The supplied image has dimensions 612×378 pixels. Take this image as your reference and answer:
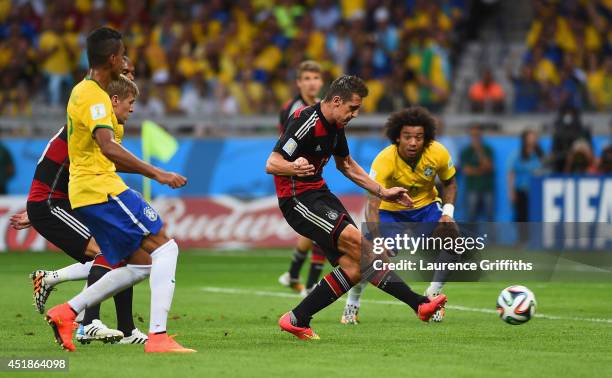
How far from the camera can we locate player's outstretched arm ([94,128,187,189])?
8.60m

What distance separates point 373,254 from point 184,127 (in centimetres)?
1397

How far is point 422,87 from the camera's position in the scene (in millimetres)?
24109

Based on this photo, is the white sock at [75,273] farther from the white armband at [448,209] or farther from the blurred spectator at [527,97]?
the blurred spectator at [527,97]

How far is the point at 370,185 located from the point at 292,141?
87 centimetres

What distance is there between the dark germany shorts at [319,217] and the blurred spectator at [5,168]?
13.9 metres

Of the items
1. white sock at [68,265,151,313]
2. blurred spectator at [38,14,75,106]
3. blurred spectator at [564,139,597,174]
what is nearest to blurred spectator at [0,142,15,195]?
blurred spectator at [38,14,75,106]

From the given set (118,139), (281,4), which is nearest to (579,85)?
(281,4)

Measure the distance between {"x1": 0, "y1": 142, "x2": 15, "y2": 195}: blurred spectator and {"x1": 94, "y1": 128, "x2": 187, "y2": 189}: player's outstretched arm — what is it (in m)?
14.9

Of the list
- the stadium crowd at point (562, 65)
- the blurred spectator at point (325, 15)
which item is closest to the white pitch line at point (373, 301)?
the stadium crowd at point (562, 65)

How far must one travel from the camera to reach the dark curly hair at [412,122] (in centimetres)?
1225

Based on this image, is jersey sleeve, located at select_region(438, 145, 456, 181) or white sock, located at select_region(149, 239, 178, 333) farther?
jersey sleeve, located at select_region(438, 145, 456, 181)

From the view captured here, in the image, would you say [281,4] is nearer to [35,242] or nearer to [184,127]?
[184,127]

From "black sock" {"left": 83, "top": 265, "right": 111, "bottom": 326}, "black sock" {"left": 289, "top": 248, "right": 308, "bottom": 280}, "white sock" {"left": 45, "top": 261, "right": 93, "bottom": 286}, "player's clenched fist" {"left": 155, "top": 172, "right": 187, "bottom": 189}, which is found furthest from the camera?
"black sock" {"left": 289, "top": 248, "right": 308, "bottom": 280}

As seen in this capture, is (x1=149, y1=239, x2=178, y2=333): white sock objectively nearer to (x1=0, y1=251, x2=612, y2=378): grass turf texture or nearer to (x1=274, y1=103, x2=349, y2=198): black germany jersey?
(x1=0, y1=251, x2=612, y2=378): grass turf texture
